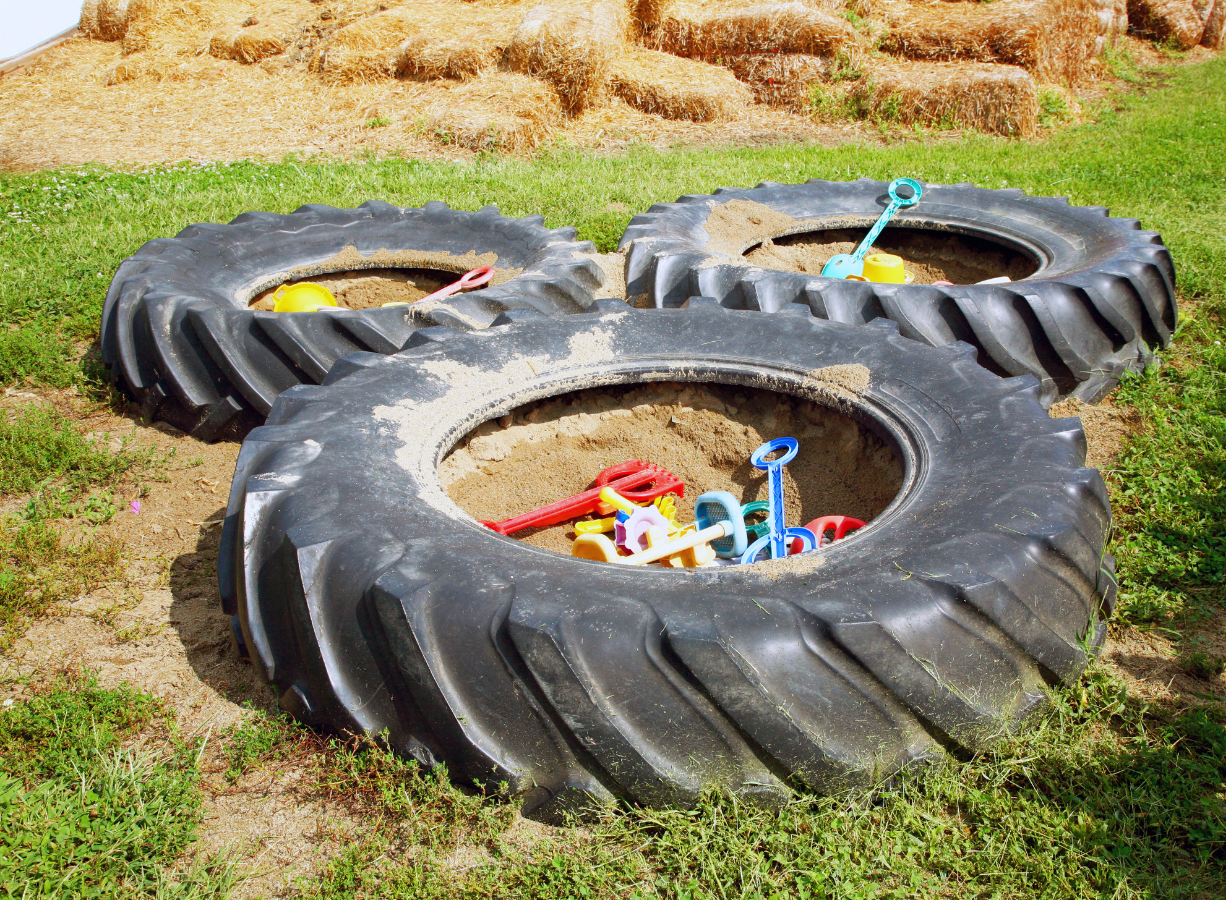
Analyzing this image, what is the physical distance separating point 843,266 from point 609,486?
225cm

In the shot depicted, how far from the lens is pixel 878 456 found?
2.97m

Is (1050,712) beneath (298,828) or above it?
above

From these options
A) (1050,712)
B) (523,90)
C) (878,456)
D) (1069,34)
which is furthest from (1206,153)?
(1050,712)

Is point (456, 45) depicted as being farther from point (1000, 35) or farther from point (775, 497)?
point (775, 497)

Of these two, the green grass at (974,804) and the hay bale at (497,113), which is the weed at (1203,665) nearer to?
the green grass at (974,804)

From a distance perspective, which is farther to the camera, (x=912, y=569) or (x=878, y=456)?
(x=878, y=456)

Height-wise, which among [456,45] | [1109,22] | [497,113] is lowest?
[497,113]

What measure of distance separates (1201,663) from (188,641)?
2834 mm

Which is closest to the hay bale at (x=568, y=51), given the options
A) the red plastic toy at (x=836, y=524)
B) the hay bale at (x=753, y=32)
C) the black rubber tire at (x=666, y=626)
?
the hay bale at (x=753, y=32)

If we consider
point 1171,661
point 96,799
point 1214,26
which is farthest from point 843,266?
point 1214,26

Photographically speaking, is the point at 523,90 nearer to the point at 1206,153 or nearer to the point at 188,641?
the point at 1206,153

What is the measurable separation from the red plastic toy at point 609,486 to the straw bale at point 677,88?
844 centimetres

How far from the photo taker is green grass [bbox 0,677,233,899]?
1903 mm

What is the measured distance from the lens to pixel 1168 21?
16.7 m
